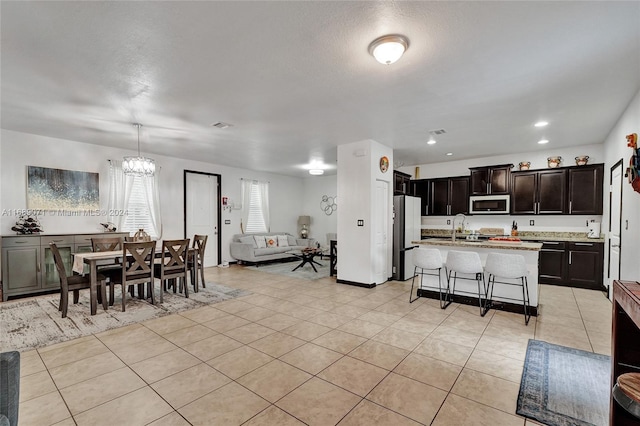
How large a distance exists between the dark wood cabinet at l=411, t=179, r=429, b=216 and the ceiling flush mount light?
222 inches

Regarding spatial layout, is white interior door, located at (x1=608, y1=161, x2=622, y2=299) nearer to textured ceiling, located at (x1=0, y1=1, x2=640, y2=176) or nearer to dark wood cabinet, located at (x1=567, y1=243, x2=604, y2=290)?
dark wood cabinet, located at (x1=567, y1=243, x2=604, y2=290)

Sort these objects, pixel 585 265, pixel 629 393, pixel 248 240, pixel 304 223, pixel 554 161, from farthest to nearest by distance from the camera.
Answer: pixel 304 223
pixel 248 240
pixel 554 161
pixel 585 265
pixel 629 393

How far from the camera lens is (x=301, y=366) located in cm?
262

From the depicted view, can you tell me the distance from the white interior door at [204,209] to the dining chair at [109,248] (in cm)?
228

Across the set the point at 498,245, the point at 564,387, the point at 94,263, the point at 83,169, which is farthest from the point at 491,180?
the point at 83,169

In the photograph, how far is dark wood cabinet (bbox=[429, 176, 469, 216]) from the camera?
7078 millimetres

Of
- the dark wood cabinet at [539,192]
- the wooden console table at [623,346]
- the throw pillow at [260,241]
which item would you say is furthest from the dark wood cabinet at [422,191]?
the wooden console table at [623,346]

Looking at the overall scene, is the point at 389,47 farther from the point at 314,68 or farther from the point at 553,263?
the point at 553,263

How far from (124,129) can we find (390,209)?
501cm

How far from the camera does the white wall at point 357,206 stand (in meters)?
5.48

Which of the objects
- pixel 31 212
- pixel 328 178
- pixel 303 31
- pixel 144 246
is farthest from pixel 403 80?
pixel 328 178

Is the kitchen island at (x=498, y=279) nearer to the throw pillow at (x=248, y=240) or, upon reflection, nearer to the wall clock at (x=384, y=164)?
the wall clock at (x=384, y=164)

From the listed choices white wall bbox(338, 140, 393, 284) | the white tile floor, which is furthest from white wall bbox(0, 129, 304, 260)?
white wall bbox(338, 140, 393, 284)

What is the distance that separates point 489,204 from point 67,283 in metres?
7.82
